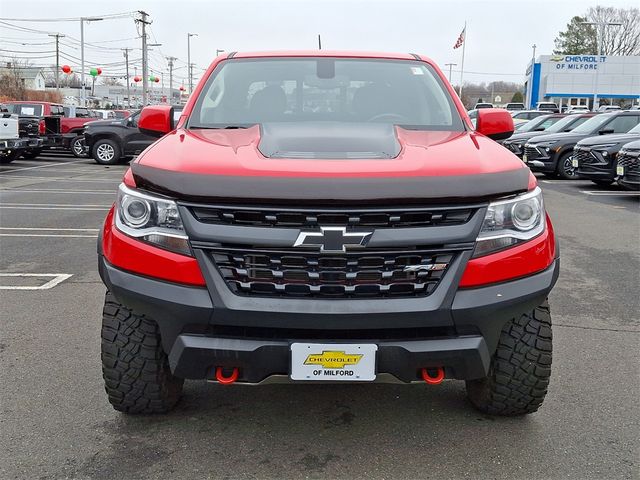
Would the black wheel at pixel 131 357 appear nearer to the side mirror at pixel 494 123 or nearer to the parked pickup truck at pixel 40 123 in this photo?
the side mirror at pixel 494 123

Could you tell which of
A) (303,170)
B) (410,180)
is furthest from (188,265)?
(410,180)

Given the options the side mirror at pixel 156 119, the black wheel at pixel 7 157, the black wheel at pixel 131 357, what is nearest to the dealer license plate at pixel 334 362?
the black wheel at pixel 131 357

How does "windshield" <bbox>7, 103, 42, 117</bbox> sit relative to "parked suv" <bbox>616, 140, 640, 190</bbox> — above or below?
above

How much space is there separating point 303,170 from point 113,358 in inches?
47.3

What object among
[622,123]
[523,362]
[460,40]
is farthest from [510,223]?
[460,40]

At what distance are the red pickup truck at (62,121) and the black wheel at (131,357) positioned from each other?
18.3 meters

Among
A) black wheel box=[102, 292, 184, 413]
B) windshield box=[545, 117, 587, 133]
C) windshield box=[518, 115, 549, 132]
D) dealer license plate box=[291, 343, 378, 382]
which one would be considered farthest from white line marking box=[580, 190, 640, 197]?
black wheel box=[102, 292, 184, 413]

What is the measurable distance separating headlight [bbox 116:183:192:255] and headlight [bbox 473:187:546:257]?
1.16 m

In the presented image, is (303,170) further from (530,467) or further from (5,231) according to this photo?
(5,231)

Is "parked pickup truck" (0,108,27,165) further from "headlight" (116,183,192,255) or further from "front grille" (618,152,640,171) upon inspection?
"headlight" (116,183,192,255)

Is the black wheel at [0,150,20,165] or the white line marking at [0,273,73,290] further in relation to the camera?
the black wheel at [0,150,20,165]

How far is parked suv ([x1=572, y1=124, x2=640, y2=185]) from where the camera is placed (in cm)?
1240

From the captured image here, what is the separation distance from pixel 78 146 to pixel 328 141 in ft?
62.7

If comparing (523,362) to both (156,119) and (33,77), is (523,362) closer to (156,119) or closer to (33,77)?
(156,119)
